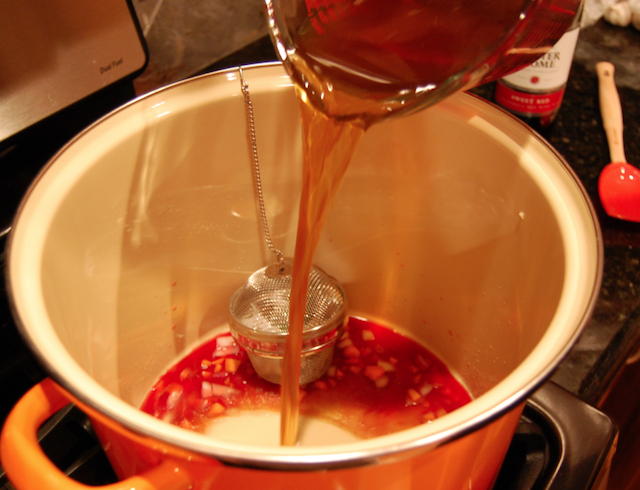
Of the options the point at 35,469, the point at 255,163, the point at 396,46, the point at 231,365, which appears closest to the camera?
the point at 35,469

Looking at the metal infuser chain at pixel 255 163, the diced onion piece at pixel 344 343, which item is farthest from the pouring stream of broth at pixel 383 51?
the diced onion piece at pixel 344 343

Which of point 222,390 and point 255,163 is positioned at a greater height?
point 255,163

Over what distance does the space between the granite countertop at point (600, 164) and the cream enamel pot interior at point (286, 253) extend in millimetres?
101

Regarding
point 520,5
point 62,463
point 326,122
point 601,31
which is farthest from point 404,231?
point 601,31

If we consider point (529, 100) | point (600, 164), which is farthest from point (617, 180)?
point (529, 100)

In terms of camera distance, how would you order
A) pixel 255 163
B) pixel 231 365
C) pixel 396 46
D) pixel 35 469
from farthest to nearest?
pixel 231 365 < pixel 255 163 < pixel 396 46 < pixel 35 469

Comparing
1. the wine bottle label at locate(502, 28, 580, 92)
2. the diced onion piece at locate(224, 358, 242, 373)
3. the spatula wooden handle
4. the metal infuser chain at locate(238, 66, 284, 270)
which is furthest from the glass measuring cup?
the diced onion piece at locate(224, 358, 242, 373)

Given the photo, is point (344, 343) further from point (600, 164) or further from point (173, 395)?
point (600, 164)

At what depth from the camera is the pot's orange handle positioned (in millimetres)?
398

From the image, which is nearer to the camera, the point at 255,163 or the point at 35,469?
the point at 35,469

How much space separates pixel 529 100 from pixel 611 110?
177 mm

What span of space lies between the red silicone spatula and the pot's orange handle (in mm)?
679

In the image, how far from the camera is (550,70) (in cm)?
81

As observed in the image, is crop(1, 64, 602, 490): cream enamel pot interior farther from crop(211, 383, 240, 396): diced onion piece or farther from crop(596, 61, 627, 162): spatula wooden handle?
crop(596, 61, 627, 162): spatula wooden handle
